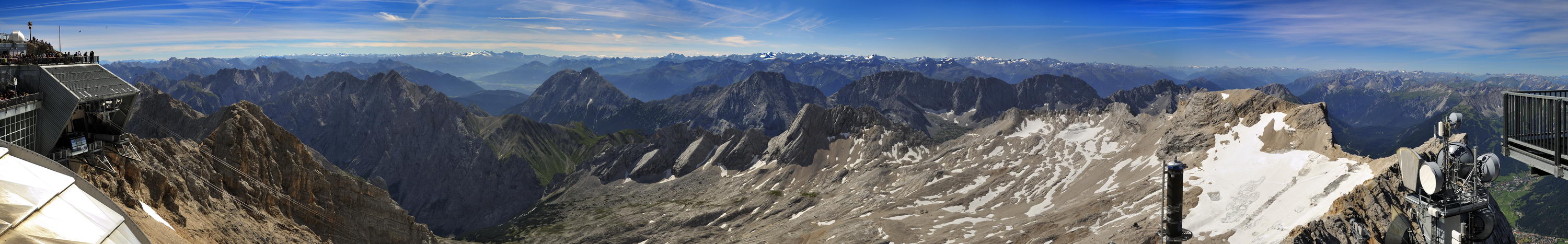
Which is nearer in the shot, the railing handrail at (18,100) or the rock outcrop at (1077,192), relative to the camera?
the railing handrail at (18,100)

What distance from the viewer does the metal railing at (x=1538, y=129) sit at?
70.3 feet

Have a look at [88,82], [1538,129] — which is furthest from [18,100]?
[1538,129]

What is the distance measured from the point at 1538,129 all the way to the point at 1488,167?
5.95 feet

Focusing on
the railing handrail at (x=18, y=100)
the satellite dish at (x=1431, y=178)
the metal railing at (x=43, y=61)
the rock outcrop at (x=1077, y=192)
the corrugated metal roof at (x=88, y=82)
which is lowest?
the rock outcrop at (x=1077, y=192)

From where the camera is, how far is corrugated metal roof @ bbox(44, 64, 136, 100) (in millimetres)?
39906

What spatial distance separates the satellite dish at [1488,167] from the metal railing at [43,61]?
2704 inches

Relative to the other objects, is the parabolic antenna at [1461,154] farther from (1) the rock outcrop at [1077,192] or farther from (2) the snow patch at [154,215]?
(1) the rock outcrop at [1077,192]

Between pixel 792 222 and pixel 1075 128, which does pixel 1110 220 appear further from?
pixel 1075 128

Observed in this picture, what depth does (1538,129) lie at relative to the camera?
899 inches

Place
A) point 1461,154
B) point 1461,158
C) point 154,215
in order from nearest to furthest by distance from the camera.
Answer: point 1461,158 → point 1461,154 → point 154,215

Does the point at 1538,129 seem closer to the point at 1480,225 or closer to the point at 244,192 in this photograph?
the point at 1480,225

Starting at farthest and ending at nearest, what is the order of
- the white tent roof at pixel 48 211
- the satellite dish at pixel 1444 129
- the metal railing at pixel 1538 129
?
the satellite dish at pixel 1444 129, the metal railing at pixel 1538 129, the white tent roof at pixel 48 211

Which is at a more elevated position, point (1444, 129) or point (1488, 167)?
point (1444, 129)

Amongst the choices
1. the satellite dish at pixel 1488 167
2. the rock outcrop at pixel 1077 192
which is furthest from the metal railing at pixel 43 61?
the rock outcrop at pixel 1077 192
